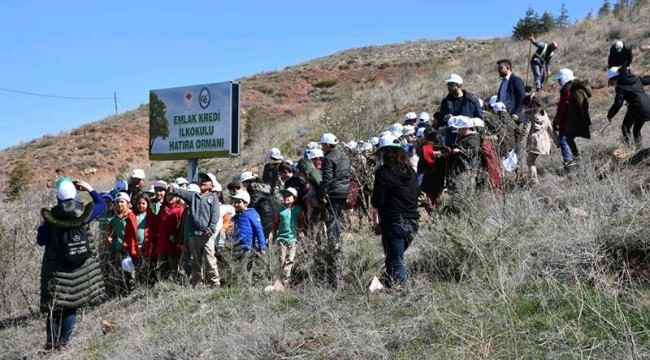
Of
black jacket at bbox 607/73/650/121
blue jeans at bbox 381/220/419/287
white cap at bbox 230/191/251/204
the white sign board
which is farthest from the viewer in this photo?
the white sign board

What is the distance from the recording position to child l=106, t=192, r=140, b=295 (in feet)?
31.9

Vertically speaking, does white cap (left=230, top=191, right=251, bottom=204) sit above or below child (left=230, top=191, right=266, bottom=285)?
above

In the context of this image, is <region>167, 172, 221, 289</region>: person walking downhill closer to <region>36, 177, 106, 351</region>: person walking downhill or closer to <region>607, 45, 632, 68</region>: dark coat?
<region>36, 177, 106, 351</region>: person walking downhill

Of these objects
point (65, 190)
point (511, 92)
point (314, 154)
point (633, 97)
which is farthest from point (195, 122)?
point (633, 97)

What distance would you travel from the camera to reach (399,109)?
2145 centimetres

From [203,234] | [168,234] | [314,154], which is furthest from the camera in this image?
[314,154]

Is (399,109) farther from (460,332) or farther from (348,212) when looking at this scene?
(460,332)

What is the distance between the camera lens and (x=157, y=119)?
15398 mm

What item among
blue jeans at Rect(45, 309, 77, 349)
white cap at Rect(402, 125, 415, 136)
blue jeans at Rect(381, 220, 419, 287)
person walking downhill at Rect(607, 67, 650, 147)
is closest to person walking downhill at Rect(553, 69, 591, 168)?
person walking downhill at Rect(607, 67, 650, 147)

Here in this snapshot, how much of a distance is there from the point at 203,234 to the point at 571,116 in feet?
17.4

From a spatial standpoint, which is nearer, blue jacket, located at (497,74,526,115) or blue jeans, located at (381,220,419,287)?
blue jeans, located at (381,220,419,287)

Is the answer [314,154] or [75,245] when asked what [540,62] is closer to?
[314,154]

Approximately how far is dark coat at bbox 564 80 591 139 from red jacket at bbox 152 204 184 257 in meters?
5.41

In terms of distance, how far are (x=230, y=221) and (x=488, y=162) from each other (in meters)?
3.47
